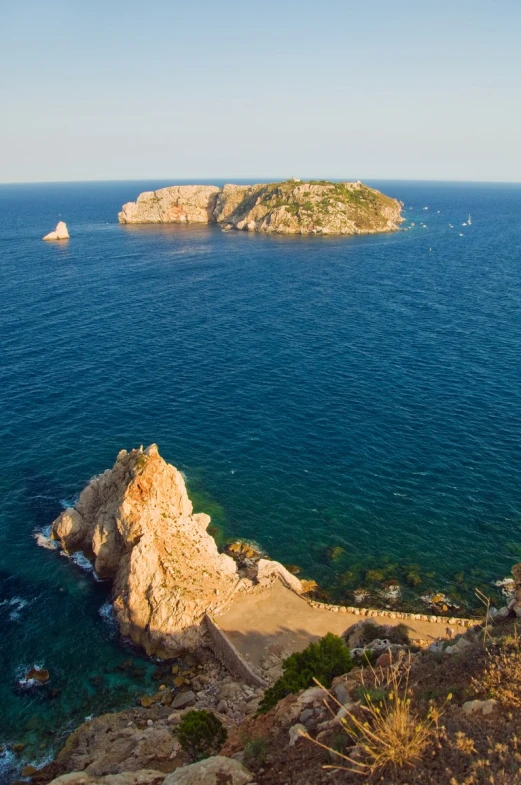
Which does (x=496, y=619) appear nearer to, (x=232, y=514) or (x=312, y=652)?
(x=312, y=652)

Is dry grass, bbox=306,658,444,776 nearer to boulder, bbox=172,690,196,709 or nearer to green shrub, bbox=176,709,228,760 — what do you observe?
green shrub, bbox=176,709,228,760

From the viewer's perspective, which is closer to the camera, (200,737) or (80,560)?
(200,737)

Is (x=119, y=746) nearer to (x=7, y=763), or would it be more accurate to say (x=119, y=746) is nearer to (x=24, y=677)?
(x=7, y=763)

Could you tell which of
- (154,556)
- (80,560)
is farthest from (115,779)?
(80,560)

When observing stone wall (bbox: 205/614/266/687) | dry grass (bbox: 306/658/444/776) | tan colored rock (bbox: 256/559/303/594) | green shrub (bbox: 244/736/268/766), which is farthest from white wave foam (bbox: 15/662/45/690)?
dry grass (bbox: 306/658/444/776)

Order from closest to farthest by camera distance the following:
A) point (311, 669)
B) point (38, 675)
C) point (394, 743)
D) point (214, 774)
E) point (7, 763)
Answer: point (394, 743) < point (214, 774) < point (311, 669) < point (7, 763) < point (38, 675)

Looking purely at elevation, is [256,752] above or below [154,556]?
above

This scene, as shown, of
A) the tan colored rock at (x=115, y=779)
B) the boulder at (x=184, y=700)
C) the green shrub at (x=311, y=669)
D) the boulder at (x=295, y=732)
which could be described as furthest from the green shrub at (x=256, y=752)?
the boulder at (x=184, y=700)

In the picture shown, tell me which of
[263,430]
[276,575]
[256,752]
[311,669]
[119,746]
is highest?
[256,752]
